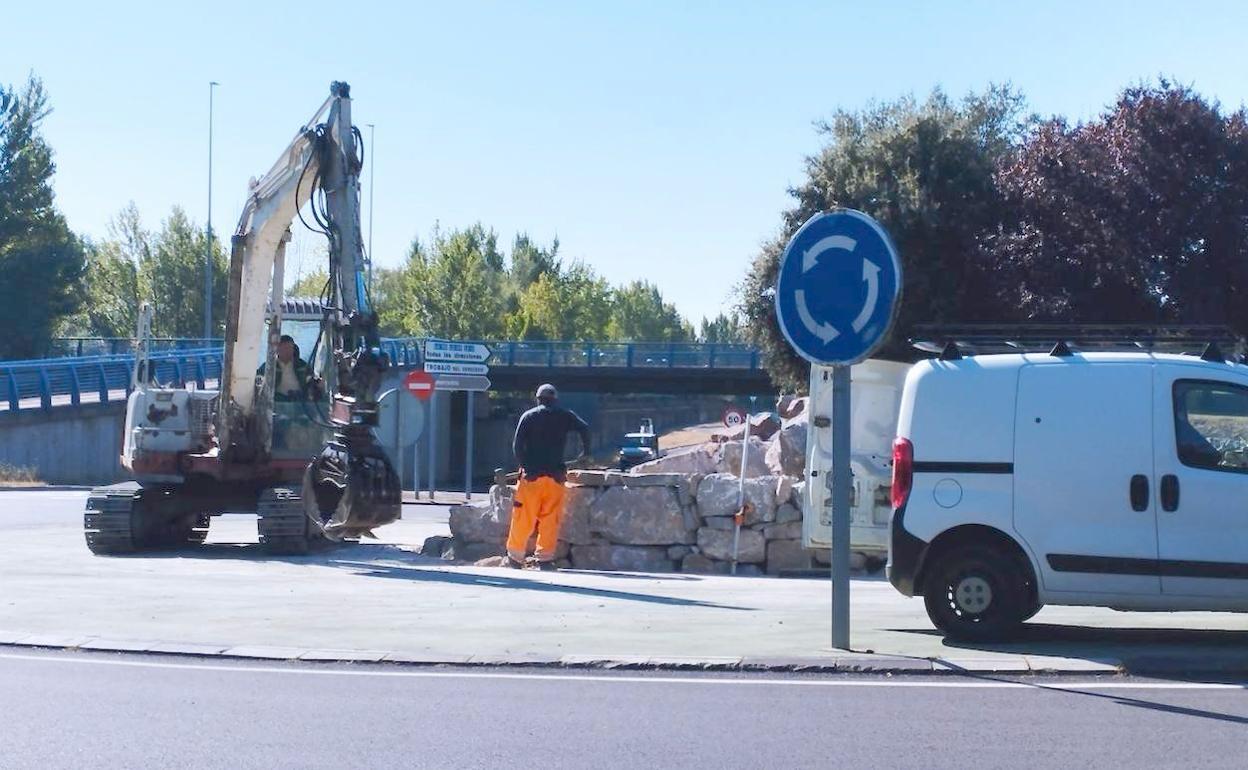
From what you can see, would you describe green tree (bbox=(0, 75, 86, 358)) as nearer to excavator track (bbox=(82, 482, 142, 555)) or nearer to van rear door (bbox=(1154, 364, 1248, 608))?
excavator track (bbox=(82, 482, 142, 555))

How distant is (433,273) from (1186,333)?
66145mm

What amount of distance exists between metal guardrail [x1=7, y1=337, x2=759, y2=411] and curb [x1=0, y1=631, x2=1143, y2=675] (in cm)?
2680

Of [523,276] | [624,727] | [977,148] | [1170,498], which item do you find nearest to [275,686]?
[624,727]

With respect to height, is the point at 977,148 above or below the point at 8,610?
above

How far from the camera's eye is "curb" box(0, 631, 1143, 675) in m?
8.69

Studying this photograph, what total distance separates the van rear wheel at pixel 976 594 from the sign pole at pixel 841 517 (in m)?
0.77

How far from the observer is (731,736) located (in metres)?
7.16

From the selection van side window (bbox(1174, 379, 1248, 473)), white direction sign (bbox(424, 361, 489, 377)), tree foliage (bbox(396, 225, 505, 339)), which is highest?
tree foliage (bbox(396, 225, 505, 339))

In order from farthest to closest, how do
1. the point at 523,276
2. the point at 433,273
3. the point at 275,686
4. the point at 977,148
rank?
the point at 523,276
the point at 433,273
the point at 977,148
the point at 275,686

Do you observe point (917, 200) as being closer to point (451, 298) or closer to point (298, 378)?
point (298, 378)

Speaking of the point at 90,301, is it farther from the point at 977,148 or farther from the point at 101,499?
the point at 101,499

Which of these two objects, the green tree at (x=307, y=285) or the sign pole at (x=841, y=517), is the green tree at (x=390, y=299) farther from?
the sign pole at (x=841, y=517)

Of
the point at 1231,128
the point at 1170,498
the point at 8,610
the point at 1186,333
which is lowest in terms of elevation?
the point at 8,610

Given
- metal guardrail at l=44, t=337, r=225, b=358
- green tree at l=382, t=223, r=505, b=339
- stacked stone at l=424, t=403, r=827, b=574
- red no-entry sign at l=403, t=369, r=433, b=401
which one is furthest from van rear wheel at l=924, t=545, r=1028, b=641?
green tree at l=382, t=223, r=505, b=339
